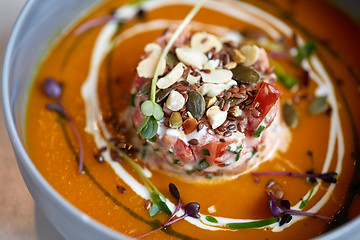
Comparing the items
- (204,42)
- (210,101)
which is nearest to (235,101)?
(210,101)

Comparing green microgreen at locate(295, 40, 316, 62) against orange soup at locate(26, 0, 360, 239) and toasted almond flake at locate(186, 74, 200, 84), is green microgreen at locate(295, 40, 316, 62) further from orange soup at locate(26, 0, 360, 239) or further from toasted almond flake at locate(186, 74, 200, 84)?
toasted almond flake at locate(186, 74, 200, 84)

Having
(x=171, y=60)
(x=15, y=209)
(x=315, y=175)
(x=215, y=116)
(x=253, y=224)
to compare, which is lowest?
(x=15, y=209)

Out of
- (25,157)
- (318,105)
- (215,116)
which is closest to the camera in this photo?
(25,157)

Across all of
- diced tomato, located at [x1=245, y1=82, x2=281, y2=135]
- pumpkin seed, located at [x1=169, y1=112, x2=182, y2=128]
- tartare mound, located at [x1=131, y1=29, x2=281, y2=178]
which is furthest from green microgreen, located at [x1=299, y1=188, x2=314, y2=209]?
pumpkin seed, located at [x1=169, y1=112, x2=182, y2=128]

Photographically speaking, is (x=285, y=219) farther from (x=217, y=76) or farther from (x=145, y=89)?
(x=145, y=89)

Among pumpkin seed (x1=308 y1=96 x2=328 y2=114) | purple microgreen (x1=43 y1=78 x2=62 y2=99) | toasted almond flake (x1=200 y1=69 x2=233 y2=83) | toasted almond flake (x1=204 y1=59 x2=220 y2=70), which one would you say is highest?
toasted almond flake (x1=204 y1=59 x2=220 y2=70)

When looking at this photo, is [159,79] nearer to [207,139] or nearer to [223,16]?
[207,139]
